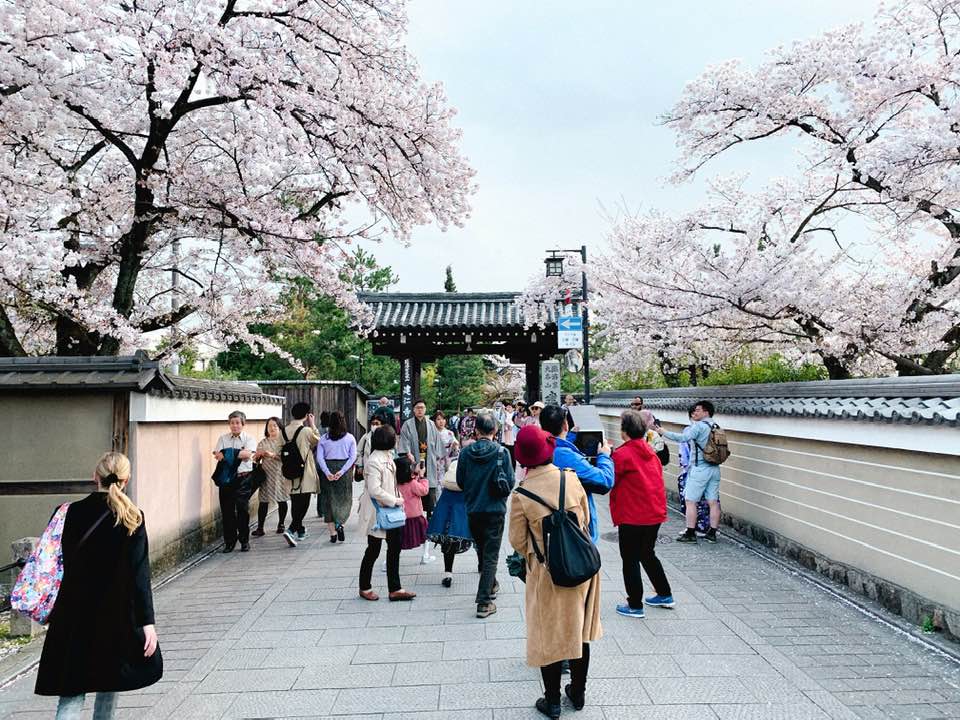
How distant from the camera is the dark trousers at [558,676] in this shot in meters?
4.05

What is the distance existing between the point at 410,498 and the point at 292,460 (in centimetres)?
330

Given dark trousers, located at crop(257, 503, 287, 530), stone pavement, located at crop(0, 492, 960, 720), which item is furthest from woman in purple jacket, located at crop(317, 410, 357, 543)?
stone pavement, located at crop(0, 492, 960, 720)

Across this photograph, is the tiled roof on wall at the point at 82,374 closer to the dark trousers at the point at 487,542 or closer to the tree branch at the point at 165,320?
the tree branch at the point at 165,320

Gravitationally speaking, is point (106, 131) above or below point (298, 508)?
above

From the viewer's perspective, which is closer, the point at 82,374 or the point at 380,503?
the point at 380,503

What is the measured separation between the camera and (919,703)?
4.26 meters

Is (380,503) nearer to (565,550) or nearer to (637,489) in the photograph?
(637,489)

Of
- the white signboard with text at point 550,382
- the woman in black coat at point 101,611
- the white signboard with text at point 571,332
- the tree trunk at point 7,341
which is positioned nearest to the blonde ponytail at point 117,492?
the woman in black coat at point 101,611

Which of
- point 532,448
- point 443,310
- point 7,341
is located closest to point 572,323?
point 443,310

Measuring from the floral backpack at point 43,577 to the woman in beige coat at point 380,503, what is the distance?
3.03 meters

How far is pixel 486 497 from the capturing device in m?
6.14

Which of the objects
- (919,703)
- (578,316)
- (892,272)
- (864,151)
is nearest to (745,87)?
(864,151)

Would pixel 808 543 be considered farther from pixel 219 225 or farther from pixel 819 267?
pixel 219 225

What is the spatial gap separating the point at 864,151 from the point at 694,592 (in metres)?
6.49
